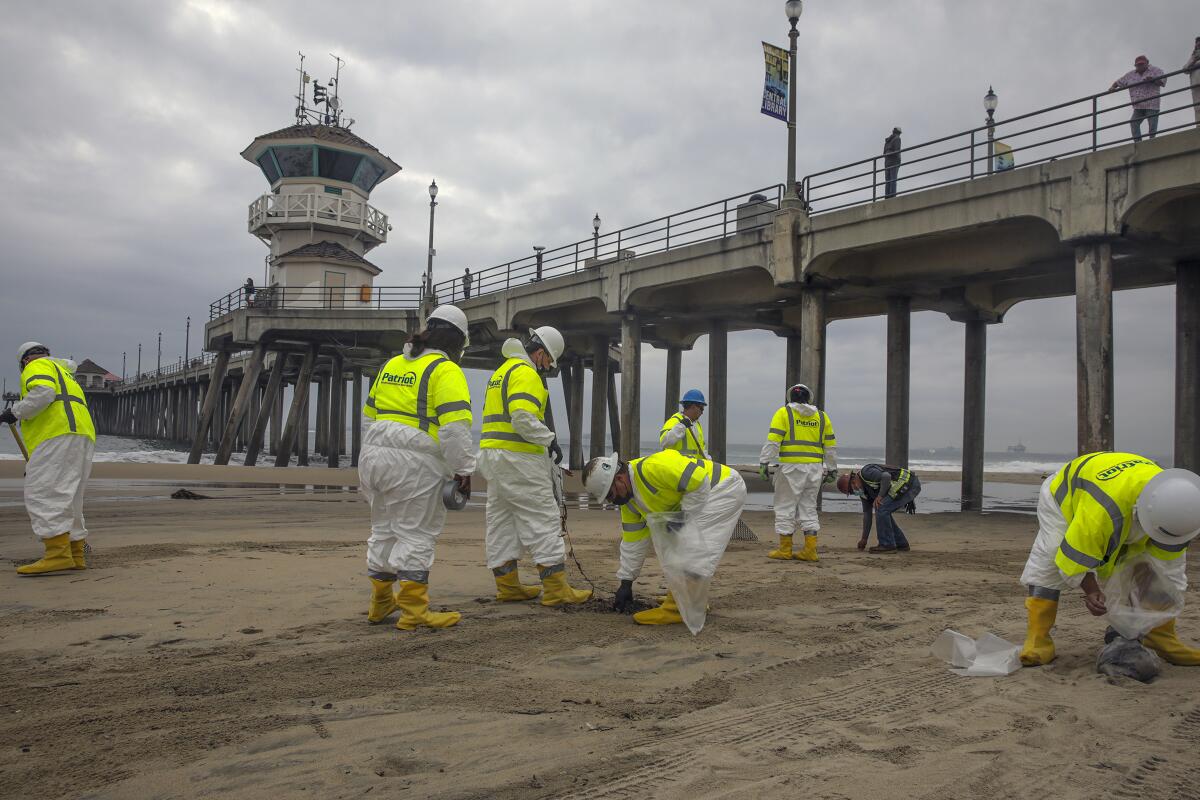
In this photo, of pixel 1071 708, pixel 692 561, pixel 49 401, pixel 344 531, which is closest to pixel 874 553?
pixel 692 561

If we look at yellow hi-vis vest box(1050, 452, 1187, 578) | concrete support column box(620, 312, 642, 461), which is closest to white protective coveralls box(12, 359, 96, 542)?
yellow hi-vis vest box(1050, 452, 1187, 578)

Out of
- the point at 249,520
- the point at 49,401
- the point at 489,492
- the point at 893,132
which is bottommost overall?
the point at 249,520

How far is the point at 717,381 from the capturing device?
23.4 m

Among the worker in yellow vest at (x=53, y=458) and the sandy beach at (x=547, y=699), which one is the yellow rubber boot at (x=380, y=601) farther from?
the worker in yellow vest at (x=53, y=458)

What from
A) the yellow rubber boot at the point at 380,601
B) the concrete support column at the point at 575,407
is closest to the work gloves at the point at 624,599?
the yellow rubber boot at the point at 380,601

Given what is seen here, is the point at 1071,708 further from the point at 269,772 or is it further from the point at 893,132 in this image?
the point at 893,132

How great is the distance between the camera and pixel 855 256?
16.8m

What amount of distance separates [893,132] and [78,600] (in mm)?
16610

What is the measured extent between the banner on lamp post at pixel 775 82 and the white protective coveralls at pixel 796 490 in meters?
9.31

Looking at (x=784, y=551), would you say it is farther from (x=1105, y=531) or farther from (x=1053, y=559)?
(x=1105, y=531)

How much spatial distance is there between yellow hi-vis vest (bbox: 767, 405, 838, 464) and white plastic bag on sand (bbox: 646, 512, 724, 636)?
159 inches

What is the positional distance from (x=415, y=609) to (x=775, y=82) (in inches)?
565

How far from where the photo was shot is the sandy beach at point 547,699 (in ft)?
9.24

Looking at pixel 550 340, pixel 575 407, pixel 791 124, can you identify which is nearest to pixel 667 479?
pixel 550 340
